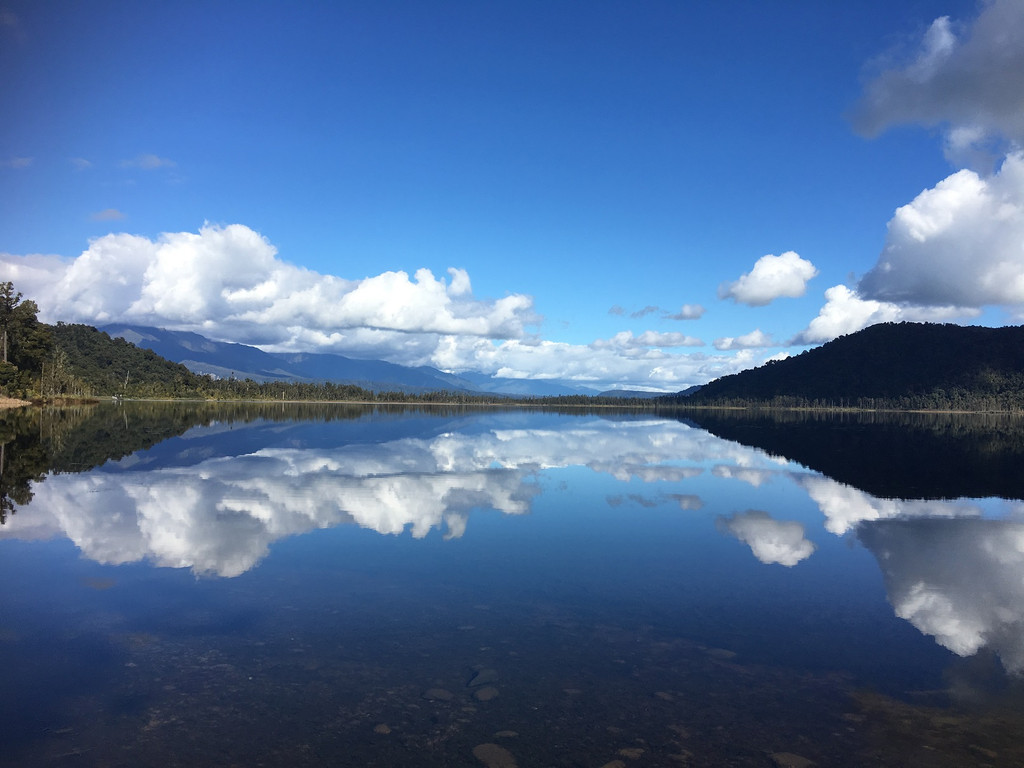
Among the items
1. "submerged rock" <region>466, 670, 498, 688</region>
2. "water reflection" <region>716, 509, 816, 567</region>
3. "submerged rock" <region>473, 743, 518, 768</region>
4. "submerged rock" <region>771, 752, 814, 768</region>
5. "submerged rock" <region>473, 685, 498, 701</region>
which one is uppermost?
"submerged rock" <region>771, 752, 814, 768</region>

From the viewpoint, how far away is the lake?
961cm

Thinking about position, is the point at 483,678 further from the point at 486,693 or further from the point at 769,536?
the point at 769,536

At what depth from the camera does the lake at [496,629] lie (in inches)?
378

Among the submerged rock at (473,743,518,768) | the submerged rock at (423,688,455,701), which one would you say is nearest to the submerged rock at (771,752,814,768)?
the submerged rock at (473,743,518,768)

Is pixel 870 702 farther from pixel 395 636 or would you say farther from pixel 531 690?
pixel 395 636

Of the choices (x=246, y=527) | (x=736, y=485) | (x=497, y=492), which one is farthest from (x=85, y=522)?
(x=736, y=485)

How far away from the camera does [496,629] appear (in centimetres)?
1438

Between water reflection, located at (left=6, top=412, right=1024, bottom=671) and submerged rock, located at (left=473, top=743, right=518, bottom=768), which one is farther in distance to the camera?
water reflection, located at (left=6, top=412, right=1024, bottom=671)

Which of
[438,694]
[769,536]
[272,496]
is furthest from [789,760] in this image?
[272,496]

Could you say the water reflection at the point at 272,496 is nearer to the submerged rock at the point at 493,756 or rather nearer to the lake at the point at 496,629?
the lake at the point at 496,629

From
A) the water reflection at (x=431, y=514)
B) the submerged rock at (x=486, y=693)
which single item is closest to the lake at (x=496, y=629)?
the submerged rock at (x=486, y=693)

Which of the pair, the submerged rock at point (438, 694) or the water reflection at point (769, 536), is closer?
the submerged rock at point (438, 694)

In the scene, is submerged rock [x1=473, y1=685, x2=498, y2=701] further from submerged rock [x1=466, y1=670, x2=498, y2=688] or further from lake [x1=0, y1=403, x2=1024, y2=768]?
submerged rock [x1=466, y1=670, x2=498, y2=688]

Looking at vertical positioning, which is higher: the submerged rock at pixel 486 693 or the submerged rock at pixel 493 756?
the submerged rock at pixel 493 756
